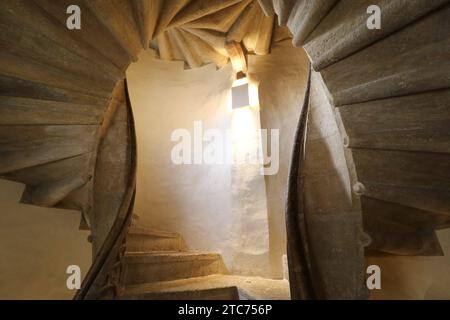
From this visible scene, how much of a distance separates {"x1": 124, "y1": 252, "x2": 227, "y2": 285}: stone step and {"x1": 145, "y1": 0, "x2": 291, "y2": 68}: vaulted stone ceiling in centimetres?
197

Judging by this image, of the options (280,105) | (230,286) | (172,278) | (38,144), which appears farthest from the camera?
(280,105)

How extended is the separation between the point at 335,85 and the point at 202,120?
220cm

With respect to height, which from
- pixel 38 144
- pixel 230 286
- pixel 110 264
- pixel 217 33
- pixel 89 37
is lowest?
pixel 230 286

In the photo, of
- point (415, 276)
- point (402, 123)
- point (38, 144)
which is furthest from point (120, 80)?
point (415, 276)

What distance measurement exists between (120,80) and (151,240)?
5.01 feet

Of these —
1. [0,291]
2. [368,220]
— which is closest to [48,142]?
[0,291]

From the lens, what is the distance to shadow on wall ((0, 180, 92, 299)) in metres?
1.72

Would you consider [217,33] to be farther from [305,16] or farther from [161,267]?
[161,267]

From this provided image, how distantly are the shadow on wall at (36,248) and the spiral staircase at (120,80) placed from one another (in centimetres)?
9

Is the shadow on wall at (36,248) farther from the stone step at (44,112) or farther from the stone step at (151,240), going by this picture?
the stone step at (44,112)

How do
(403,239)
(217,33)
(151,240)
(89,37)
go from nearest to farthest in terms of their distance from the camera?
(89,37)
(403,239)
(151,240)
(217,33)

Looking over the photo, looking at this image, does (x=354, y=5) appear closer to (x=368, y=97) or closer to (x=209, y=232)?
(x=368, y=97)

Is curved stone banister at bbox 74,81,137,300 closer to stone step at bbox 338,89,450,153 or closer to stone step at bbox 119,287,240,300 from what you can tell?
stone step at bbox 119,287,240,300

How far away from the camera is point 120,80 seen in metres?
1.71
